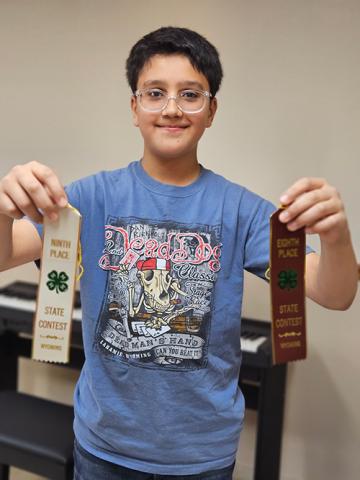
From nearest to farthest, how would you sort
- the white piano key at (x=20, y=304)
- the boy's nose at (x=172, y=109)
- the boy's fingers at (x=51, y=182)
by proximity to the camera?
the boy's fingers at (x=51, y=182) < the boy's nose at (x=172, y=109) < the white piano key at (x=20, y=304)

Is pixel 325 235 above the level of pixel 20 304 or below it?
above

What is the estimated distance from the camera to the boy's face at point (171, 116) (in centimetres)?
114

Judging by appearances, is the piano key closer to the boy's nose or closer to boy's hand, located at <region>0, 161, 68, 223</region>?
the boy's nose

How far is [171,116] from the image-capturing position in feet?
3.69

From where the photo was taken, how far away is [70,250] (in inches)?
36.9

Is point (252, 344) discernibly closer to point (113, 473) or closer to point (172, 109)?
point (113, 473)

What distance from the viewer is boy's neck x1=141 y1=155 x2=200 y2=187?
1201mm

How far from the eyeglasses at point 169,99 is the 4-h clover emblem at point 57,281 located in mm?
394

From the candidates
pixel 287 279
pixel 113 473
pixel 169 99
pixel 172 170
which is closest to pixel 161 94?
pixel 169 99

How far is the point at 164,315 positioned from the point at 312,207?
386 mm

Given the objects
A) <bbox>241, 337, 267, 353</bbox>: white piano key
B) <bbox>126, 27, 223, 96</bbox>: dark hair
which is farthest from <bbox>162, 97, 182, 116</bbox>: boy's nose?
<bbox>241, 337, 267, 353</bbox>: white piano key

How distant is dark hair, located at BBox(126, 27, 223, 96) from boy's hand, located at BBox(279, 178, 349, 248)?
1.33 ft

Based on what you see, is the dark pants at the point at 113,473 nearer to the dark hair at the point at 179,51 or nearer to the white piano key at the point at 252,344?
the dark hair at the point at 179,51

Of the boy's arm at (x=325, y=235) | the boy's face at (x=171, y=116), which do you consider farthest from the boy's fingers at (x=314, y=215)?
the boy's face at (x=171, y=116)
